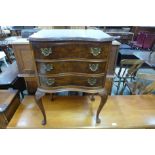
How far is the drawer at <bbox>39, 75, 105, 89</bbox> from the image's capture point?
124 centimetres

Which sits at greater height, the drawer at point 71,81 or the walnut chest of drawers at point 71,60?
the walnut chest of drawers at point 71,60

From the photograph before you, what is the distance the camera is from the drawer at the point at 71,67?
116cm

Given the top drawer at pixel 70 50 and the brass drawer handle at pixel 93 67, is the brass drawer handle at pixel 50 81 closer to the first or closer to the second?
the top drawer at pixel 70 50

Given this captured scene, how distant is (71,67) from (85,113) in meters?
0.65

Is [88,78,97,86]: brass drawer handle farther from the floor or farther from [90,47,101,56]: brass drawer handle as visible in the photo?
the floor

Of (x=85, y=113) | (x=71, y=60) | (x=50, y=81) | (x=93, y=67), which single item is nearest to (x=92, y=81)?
(x=93, y=67)

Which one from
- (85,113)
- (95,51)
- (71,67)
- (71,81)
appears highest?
(95,51)

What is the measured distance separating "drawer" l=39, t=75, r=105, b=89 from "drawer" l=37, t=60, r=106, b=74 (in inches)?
2.4

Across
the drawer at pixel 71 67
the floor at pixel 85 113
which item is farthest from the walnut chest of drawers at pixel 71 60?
the floor at pixel 85 113

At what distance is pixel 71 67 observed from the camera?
47.5 inches

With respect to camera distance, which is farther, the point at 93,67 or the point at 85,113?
the point at 85,113

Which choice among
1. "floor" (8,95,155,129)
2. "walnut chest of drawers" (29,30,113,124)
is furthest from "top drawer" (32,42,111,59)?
"floor" (8,95,155,129)

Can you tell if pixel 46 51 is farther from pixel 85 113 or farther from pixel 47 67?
pixel 85 113
